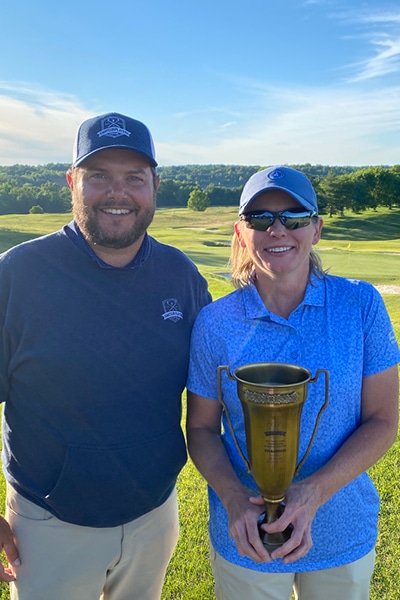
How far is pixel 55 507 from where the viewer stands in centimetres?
256

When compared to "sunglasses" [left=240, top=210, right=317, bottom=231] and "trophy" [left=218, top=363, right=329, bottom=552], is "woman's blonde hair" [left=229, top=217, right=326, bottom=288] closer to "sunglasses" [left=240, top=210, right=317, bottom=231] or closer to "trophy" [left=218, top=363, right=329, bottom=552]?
"sunglasses" [left=240, top=210, right=317, bottom=231]

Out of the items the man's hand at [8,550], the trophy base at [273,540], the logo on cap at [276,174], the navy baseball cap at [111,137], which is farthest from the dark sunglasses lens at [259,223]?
the man's hand at [8,550]

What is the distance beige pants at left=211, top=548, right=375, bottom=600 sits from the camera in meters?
2.31

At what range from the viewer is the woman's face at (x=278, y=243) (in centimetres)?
235

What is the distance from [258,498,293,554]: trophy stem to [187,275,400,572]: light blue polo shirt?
31 centimetres

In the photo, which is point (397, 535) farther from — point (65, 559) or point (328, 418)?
point (65, 559)

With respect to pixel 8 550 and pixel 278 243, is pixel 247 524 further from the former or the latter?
pixel 8 550

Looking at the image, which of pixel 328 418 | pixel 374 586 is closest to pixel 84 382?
pixel 328 418

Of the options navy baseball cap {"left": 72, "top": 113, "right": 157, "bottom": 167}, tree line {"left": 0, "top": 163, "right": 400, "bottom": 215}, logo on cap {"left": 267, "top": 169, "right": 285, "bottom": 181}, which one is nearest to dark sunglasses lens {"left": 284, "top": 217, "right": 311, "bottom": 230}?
logo on cap {"left": 267, "top": 169, "right": 285, "bottom": 181}

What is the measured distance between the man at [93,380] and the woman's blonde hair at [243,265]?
13.8 inches

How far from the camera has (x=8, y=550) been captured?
260cm

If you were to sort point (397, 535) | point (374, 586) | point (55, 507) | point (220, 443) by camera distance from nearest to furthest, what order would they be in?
1. point (220, 443)
2. point (55, 507)
3. point (374, 586)
4. point (397, 535)

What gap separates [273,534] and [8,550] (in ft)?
4.54

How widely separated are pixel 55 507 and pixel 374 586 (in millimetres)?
2207
